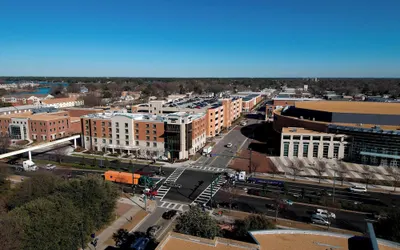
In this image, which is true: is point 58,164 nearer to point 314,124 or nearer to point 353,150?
point 314,124

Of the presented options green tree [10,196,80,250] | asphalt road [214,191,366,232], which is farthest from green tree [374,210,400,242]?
green tree [10,196,80,250]

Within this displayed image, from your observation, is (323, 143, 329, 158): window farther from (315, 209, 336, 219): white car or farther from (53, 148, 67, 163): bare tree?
(53, 148, 67, 163): bare tree

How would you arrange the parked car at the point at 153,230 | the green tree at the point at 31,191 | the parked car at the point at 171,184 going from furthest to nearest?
the parked car at the point at 171,184 → the green tree at the point at 31,191 → the parked car at the point at 153,230

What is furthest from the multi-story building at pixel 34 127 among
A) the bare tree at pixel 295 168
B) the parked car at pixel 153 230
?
the bare tree at pixel 295 168

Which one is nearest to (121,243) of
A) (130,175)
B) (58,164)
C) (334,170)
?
(130,175)

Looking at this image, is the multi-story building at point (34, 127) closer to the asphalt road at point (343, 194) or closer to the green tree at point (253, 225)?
the asphalt road at point (343, 194)

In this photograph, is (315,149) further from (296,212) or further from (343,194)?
(296,212)
